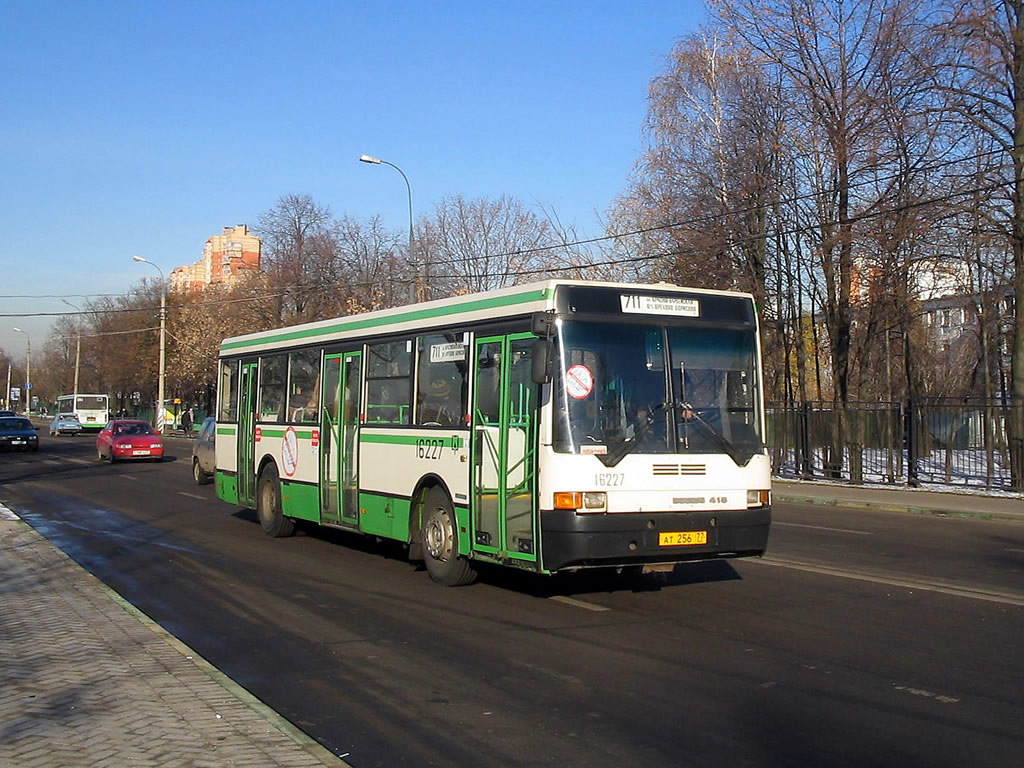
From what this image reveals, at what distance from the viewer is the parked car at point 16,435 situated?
148 ft

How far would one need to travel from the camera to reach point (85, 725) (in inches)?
236

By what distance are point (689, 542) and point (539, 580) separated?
255 cm

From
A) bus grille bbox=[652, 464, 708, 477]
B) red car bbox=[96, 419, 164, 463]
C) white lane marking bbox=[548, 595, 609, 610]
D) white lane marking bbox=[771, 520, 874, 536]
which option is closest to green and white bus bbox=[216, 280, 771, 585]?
bus grille bbox=[652, 464, 708, 477]

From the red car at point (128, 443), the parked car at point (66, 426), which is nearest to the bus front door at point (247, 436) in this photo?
the red car at point (128, 443)

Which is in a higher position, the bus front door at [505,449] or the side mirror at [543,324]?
the side mirror at [543,324]

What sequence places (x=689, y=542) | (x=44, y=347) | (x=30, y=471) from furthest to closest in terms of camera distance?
(x=44, y=347), (x=30, y=471), (x=689, y=542)

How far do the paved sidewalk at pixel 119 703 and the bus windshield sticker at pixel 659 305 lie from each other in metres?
4.89

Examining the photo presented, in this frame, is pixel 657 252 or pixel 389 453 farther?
pixel 657 252

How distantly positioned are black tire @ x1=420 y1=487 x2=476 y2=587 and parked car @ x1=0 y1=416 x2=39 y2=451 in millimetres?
39060

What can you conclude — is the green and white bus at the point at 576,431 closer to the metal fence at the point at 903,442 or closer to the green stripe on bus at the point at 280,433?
the green stripe on bus at the point at 280,433

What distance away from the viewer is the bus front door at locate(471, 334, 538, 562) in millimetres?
9727

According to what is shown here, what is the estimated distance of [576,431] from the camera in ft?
30.9

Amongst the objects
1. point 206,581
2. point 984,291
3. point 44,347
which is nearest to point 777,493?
point 984,291

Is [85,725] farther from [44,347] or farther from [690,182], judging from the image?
[44,347]
